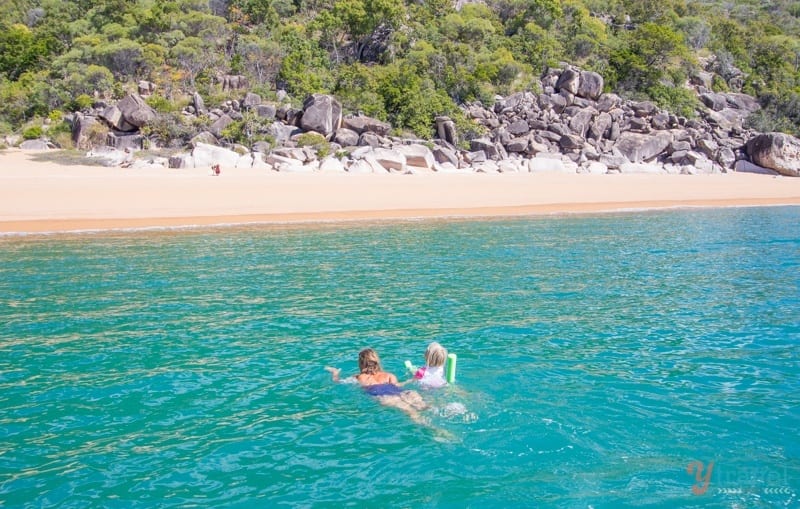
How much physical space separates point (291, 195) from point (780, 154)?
1363 inches

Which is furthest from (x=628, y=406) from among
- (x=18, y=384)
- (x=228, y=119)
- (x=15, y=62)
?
(x=15, y=62)

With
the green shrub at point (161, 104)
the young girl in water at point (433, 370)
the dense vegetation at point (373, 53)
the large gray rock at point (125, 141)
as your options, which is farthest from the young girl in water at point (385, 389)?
the green shrub at point (161, 104)

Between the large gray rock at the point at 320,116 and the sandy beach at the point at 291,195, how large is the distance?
7.97 metres

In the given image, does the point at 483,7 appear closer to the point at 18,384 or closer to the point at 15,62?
the point at 15,62

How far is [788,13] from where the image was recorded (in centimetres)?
8294

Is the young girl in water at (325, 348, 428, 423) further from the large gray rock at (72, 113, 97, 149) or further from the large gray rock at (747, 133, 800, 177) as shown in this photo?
the large gray rock at (747, 133, 800, 177)

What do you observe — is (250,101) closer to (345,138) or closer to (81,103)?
(345,138)

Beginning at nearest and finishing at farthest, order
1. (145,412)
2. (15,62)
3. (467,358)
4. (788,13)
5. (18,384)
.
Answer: (145,412) < (18,384) < (467,358) < (15,62) < (788,13)

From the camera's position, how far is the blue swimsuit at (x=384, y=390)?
649 cm

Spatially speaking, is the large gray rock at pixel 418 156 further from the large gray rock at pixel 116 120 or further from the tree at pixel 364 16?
the tree at pixel 364 16

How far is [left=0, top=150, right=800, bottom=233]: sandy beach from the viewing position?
73.6 feet

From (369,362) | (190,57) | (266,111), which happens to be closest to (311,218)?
(369,362)

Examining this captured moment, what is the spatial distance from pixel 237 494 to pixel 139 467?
1060mm

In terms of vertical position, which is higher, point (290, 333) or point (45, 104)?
point (45, 104)
